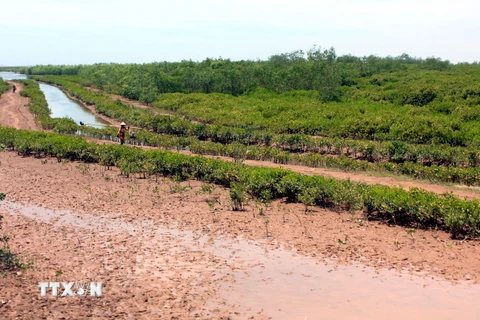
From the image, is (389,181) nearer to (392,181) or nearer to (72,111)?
(392,181)

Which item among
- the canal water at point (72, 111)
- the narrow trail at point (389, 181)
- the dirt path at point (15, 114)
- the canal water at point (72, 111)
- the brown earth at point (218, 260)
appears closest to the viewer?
the brown earth at point (218, 260)

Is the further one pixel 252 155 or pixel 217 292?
pixel 252 155

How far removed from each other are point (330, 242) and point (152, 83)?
49.9 metres

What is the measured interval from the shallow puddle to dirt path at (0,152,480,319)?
22mm

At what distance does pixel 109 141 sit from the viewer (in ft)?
91.7

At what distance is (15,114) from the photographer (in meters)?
39.0

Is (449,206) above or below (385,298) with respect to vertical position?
above

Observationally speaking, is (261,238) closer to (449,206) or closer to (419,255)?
(419,255)

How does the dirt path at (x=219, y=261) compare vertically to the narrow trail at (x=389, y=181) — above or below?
below

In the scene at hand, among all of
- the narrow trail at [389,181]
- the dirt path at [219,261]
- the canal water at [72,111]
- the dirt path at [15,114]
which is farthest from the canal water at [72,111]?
the dirt path at [219,261]

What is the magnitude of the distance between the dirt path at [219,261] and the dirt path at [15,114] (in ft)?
69.0

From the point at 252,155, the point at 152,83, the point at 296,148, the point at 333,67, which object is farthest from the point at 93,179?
the point at 333,67

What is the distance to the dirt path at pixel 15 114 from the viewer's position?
33.3m

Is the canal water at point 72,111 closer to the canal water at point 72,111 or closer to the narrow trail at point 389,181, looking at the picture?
the canal water at point 72,111
